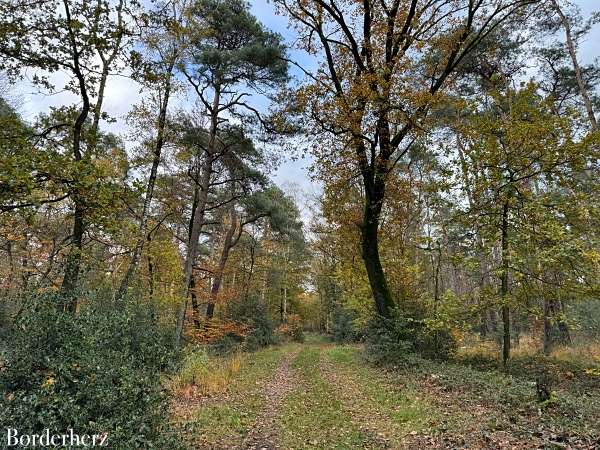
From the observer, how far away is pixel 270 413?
696cm

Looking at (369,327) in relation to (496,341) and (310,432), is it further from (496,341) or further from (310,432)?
(310,432)

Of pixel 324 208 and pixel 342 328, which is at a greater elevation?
pixel 324 208

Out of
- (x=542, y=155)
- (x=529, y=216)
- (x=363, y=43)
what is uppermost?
(x=363, y=43)

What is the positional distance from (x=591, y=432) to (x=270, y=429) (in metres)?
4.29

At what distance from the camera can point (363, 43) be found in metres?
10.6

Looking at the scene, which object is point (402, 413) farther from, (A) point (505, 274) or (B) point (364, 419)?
(A) point (505, 274)

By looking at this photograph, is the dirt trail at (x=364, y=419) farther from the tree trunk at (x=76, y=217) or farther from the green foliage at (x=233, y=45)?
the green foliage at (x=233, y=45)

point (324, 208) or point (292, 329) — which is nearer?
point (324, 208)

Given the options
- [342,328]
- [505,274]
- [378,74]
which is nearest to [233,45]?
[378,74]

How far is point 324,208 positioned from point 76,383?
34.1ft

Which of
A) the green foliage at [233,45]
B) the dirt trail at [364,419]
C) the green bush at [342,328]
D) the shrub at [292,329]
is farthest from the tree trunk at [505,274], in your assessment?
the shrub at [292,329]

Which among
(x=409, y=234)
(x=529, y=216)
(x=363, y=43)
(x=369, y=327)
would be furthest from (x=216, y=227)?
(x=529, y=216)

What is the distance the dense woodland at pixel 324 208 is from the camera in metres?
4.59

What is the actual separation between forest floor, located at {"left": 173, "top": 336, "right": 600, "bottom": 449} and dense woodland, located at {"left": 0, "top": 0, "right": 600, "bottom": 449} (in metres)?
0.07
